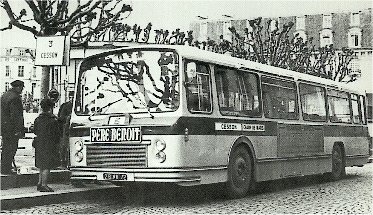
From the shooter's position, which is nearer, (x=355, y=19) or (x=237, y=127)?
(x=237, y=127)

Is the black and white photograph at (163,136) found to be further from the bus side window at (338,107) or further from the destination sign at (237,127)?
the bus side window at (338,107)

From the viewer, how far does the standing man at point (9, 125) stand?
418 inches

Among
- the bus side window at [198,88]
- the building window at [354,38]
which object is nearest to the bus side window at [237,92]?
the bus side window at [198,88]

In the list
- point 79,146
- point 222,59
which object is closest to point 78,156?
point 79,146

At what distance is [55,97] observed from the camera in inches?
453

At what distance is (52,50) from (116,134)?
8.71 feet

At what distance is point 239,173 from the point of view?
36.0 ft

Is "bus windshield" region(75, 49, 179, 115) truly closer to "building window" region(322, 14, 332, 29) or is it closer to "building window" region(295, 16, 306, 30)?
"building window" region(322, 14, 332, 29)

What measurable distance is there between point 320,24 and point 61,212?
37.6m

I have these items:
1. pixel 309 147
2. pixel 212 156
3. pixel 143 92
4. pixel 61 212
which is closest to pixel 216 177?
pixel 212 156

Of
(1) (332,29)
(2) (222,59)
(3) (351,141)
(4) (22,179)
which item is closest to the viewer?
(4) (22,179)

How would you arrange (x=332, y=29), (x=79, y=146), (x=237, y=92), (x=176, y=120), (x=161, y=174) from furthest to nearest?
(x=332, y=29) < (x=237, y=92) < (x=79, y=146) < (x=176, y=120) < (x=161, y=174)

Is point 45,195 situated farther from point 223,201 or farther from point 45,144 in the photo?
point 223,201

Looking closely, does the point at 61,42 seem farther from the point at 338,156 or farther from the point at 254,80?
the point at 338,156
